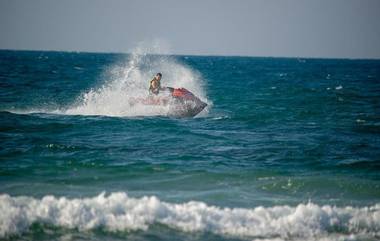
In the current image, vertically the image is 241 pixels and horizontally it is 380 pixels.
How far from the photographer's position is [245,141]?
53.2ft

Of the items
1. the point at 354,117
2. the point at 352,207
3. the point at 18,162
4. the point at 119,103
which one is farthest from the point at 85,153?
the point at 354,117

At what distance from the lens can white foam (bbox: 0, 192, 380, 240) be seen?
866 cm

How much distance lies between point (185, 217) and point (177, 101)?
12.5 m

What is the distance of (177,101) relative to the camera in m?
21.3

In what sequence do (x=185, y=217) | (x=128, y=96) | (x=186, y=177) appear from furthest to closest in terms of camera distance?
(x=128, y=96) → (x=186, y=177) → (x=185, y=217)

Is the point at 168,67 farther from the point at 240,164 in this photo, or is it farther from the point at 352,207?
the point at 352,207

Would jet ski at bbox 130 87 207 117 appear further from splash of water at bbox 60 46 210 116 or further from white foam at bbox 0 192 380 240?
white foam at bbox 0 192 380 240

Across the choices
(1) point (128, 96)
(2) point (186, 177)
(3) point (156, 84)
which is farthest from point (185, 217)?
(1) point (128, 96)

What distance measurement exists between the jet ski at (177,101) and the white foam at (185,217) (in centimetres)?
1172

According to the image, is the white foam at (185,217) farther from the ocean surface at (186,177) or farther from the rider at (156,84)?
the rider at (156,84)

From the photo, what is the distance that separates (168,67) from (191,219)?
25178 millimetres

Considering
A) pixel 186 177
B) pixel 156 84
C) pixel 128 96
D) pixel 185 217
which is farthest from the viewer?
pixel 128 96

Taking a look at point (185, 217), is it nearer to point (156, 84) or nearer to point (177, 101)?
point (177, 101)

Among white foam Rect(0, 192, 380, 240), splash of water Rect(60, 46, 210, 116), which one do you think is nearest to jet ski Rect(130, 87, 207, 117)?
splash of water Rect(60, 46, 210, 116)
